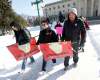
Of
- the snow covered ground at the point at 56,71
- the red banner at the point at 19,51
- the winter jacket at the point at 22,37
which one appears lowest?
the snow covered ground at the point at 56,71

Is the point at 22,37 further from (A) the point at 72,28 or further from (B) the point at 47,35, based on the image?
(A) the point at 72,28

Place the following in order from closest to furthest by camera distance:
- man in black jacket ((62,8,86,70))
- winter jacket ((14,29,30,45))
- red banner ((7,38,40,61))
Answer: man in black jacket ((62,8,86,70)) < red banner ((7,38,40,61)) < winter jacket ((14,29,30,45))

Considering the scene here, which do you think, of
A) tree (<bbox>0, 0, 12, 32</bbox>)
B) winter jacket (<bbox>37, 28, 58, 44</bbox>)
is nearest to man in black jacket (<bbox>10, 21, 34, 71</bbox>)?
winter jacket (<bbox>37, 28, 58, 44</bbox>)

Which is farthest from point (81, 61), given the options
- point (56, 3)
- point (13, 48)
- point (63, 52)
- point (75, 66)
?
point (56, 3)

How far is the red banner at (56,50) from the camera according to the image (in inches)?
279

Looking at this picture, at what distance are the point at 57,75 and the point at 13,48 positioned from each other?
1657 millimetres

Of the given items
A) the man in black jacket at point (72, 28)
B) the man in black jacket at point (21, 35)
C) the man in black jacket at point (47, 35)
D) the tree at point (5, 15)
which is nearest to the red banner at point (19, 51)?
the man in black jacket at point (21, 35)

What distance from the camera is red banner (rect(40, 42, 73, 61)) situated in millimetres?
A: 7090

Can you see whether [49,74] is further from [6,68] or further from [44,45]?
[6,68]

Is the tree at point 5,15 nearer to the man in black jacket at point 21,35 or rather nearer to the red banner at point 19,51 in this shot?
the man in black jacket at point 21,35

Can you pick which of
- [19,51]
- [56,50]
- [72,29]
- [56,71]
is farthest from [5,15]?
[72,29]

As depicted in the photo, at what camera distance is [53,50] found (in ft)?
23.4

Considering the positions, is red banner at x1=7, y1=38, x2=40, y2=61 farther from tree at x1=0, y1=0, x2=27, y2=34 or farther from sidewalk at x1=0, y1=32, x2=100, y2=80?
tree at x1=0, y1=0, x2=27, y2=34

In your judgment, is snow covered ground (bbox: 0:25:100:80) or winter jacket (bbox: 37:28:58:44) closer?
snow covered ground (bbox: 0:25:100:80)
